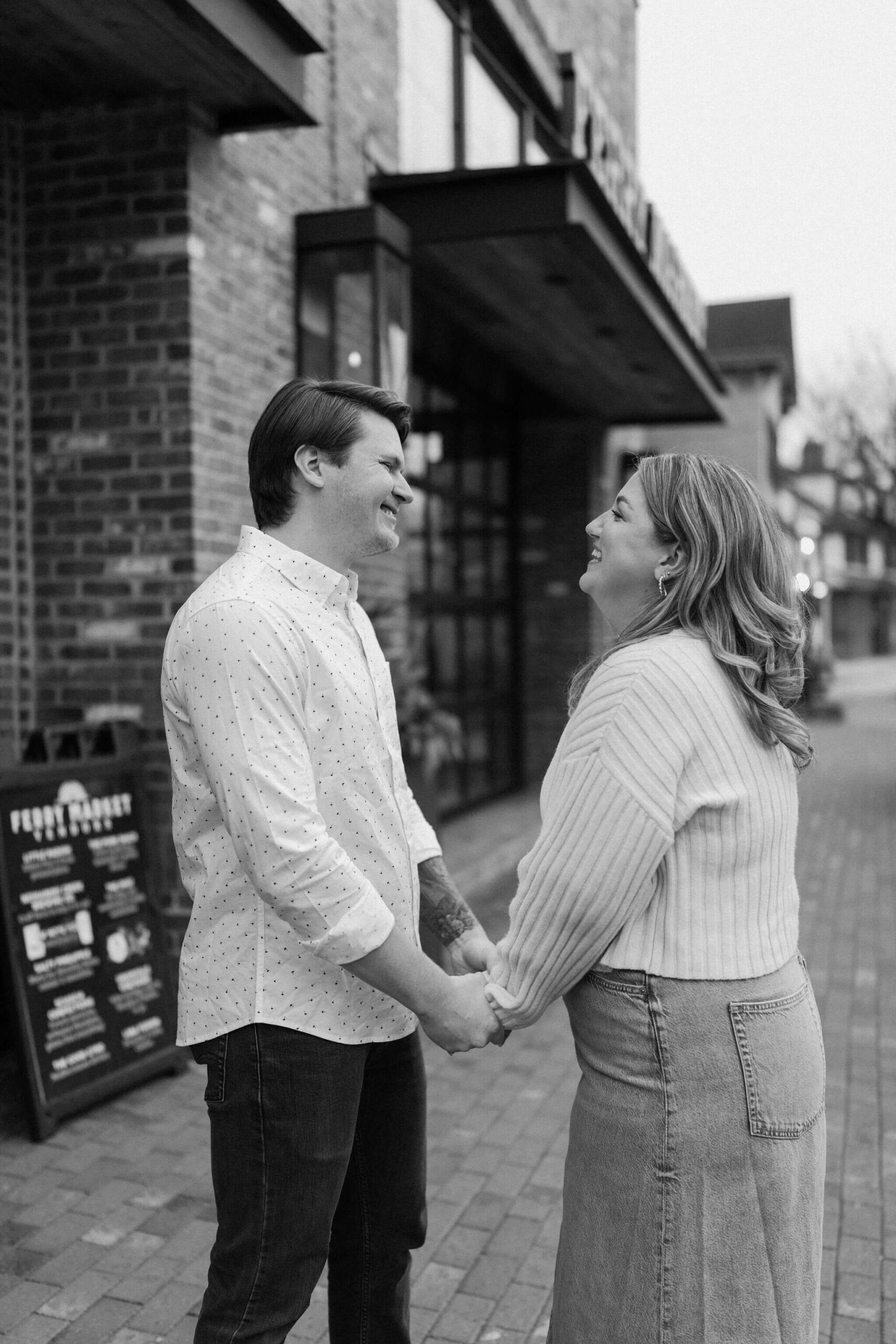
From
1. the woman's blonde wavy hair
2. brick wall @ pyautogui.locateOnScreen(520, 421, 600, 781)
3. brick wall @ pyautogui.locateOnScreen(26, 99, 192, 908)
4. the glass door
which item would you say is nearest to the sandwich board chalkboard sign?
brick wall @ pyautogui.locateOnScreen(26, 99, 192, 908)

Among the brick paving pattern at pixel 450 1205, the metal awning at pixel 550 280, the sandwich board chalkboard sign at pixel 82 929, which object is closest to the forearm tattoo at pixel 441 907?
the brick paving pattern at pixel 450 1205

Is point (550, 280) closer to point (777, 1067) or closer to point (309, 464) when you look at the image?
point (309, 464)

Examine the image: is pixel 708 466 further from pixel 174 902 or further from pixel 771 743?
pixel 174 902

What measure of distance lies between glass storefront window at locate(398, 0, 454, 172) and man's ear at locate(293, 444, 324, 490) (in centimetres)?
552

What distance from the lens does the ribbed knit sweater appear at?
1649 millimetres

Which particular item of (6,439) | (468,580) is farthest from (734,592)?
(468,580)

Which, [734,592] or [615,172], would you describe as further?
[615,172]

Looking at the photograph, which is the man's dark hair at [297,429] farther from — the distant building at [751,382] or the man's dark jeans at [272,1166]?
the distant building at [751,382]

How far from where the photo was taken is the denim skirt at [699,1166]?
5.46 feet

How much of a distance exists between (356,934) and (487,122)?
26.1 ft

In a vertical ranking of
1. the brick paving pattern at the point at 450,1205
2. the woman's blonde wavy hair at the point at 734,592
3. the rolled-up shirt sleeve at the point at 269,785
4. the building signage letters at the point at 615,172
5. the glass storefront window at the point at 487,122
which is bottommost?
the brick paving pattern at the point at 450,1205

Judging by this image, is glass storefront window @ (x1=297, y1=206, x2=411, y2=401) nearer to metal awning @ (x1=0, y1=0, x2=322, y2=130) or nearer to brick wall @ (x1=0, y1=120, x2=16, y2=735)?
metal awning @ (x1=0, y1=0, x2=322, y2=130)

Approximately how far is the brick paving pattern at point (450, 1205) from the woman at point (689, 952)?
129 cm

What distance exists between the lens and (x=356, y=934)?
171 centimetres
